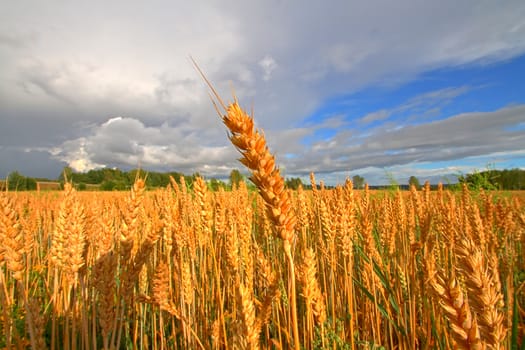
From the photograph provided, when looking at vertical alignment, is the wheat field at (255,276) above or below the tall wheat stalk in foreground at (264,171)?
below

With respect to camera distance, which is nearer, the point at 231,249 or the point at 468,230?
the point at 231,249

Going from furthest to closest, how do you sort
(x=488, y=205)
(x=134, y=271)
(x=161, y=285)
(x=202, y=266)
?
(x=488, y=205) < (x=202, y=266) < (x=161, y=285) < (x=134, y=271)

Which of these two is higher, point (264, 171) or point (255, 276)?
point (264, 171)

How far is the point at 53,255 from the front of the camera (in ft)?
5.42

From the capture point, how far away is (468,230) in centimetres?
240

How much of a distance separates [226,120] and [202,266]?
7.47 ft

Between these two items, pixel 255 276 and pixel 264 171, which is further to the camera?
pixel 255 276

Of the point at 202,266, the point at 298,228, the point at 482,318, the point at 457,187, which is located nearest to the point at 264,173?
the point at 482,318

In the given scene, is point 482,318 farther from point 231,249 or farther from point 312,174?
point 312,174

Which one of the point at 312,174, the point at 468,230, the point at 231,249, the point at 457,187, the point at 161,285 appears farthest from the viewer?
the point at 457,187

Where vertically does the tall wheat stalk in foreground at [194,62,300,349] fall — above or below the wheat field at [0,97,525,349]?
above

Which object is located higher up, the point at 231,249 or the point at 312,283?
the point at 231,249

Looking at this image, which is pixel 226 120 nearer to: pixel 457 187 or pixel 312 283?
pixel 312 283

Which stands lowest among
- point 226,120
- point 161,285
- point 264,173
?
point 161,285
